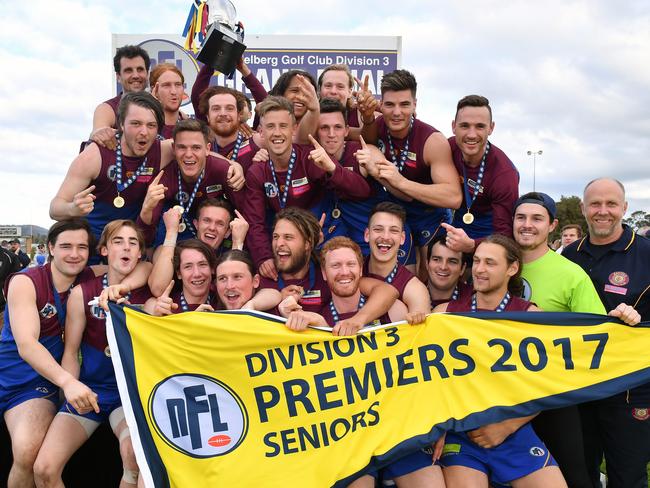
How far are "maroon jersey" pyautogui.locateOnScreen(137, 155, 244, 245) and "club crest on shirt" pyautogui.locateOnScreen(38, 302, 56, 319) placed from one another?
112cm

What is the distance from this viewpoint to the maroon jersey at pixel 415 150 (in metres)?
5.40

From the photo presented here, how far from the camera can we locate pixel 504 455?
3889 mm

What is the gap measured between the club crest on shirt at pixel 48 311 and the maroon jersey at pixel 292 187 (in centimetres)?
166

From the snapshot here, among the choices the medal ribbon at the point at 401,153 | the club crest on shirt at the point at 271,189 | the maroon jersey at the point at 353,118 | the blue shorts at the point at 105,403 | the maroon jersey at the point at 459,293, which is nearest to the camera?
the blue shorts at the point at 105,403

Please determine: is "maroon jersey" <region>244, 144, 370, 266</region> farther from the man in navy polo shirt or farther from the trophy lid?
the man in navy polo shirt

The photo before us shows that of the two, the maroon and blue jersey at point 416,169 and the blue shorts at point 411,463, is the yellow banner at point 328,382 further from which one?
the maroon and blue jersey at point 416,169

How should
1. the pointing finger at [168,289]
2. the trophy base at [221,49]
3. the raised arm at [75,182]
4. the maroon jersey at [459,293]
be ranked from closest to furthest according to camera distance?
1. the pointing finger at [168,289]
2. the maroon jersey at [459,293]
3. the raised arm at [75,182]
4. the trophy base at [221,49]

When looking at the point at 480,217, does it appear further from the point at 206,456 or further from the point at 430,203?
the point at 206,456

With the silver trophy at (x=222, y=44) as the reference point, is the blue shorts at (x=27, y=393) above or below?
below

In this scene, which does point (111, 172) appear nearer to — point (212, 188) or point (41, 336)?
point (212, 188)

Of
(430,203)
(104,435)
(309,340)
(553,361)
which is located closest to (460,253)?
(430,203)

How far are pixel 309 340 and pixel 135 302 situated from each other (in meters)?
1.60

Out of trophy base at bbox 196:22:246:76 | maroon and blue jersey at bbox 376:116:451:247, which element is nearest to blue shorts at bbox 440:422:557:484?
maroon and blue jersey at bbox 376:116:451:247

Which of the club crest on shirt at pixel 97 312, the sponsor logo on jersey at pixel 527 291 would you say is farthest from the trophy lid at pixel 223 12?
the sponsor logo on jersey at pixel 527 291
